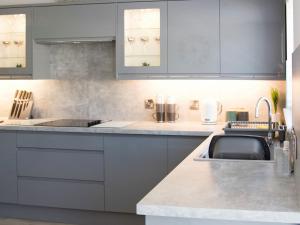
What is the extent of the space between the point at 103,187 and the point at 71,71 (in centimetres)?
140

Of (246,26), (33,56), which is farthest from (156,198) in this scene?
(33,56)

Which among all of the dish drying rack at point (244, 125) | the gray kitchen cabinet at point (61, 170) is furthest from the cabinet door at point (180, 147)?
the gray kitchen cabinet at point (61, 170)

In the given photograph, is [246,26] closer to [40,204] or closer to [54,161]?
[54,161]

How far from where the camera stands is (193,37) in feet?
13.8

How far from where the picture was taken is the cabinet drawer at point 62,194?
4.15 metres

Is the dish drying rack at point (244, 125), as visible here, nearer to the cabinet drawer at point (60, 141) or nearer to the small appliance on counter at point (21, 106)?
the cabinet drawer at point (60, 141)

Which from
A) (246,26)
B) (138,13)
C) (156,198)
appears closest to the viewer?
(156,198)

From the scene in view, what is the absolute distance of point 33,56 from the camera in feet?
15.1

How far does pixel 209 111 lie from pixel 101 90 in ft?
3.95

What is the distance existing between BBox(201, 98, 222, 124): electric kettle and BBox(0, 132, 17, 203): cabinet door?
6.01 feet

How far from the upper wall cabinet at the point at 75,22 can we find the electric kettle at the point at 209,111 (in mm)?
1107

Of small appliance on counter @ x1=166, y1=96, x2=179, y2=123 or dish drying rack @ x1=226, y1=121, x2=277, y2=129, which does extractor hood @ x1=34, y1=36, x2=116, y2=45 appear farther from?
dish drying rack @ x1=226, y1=121, x2=277, y2=129

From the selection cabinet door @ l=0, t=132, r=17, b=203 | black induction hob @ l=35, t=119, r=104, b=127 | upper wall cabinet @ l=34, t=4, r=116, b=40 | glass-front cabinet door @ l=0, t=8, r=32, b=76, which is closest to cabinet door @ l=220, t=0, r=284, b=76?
upper wall cabinet @ l=34, t=4, r=116, b=40

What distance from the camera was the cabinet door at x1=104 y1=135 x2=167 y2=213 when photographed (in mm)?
3979
